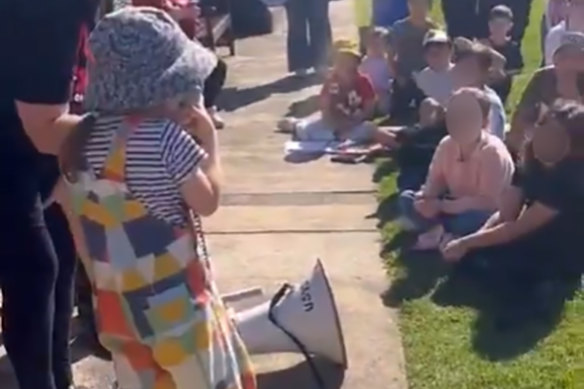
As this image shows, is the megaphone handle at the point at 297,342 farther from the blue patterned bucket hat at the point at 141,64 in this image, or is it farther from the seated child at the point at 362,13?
the seated child at the point at 362,13

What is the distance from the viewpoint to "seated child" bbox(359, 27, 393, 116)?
9742mm

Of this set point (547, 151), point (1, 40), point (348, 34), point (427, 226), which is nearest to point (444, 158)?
point (427, 226)

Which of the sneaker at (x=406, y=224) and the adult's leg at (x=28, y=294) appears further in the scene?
the sneaker at (x=406, y=224)

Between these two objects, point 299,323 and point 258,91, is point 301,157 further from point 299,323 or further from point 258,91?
point 299,323

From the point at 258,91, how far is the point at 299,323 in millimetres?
6317

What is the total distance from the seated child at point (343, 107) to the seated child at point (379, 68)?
0.38m

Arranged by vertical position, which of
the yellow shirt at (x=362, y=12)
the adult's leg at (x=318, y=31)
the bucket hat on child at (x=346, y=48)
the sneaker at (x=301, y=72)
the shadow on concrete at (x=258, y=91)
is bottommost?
the yellow shirt at (x=362, y=12)

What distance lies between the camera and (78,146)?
3.42 m

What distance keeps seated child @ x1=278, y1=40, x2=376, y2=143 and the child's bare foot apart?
2.47m

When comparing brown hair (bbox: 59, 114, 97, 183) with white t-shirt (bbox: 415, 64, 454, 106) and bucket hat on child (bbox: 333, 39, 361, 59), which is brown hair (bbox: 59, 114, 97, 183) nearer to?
white t-shirt (bbox: 415, 64, 454, 106)

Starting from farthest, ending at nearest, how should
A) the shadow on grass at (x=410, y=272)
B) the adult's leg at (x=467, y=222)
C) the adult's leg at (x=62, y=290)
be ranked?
the adult's leg at (x=467, y=222)
the shadow on grass at (x=410, y=272)
the adult's leg at (x=62, y=290)

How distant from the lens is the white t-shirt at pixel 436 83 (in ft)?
28.0

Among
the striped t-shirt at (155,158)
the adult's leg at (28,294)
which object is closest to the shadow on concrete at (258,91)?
the adult's leg at (28,294)

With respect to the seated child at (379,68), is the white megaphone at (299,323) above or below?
above
